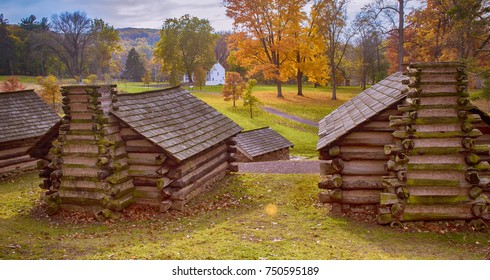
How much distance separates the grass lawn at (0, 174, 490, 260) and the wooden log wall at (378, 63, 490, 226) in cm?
53

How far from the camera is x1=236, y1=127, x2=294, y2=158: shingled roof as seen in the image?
19.2 m

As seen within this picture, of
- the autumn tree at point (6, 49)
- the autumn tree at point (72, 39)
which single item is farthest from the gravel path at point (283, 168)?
the autumn tree at point (6, 49)

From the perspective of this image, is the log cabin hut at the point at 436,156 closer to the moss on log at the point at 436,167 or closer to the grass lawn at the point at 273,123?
the moss on log at the point at 436,167

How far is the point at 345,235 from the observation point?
8.15 meters

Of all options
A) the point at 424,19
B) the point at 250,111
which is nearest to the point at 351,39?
the point at 424,19

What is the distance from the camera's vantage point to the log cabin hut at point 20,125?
587 inches

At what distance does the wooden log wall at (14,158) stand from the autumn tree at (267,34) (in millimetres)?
15218

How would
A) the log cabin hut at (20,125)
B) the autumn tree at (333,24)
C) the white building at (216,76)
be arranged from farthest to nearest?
1. the autumn tree at (333,24)
2. the white building at (216,76)
3. the log cabin hut at (20,125)

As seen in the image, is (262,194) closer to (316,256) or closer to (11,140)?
(316,256)

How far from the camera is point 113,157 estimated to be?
9.92 metres

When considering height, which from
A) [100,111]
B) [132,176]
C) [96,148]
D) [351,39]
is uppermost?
[351,39]

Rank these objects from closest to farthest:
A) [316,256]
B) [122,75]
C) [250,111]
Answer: [316,256], [122,75], [250,111]

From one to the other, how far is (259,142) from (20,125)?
33.7ft

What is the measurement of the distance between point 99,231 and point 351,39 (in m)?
25.4
